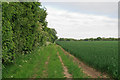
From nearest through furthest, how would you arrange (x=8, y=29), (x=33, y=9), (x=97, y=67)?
(x=8, y=29), (x=97, y=67), (x=33, y=9)

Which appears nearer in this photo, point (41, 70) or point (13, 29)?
point (41, 70)

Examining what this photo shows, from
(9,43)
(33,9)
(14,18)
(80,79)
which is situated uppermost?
(33,9)

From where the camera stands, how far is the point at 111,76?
642cm

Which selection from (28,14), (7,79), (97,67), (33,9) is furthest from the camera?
(33,9)

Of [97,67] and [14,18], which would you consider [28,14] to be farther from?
[97,67]

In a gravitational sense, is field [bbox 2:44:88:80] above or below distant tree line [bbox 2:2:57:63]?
below

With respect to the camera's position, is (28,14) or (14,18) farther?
(28,14)

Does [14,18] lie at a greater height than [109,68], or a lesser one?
Result: greater

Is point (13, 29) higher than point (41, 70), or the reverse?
point (13, 29)

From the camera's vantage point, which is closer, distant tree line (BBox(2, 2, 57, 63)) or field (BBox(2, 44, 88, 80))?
distant tree line (BBox(2, 2, 57, 63))

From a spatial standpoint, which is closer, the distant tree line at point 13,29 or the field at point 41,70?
the distant tree line at point 13,29

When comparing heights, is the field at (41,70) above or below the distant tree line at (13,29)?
below

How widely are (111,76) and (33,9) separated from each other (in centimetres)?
979

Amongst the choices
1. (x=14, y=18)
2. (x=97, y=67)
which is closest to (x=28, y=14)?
(x=14, y=18)
